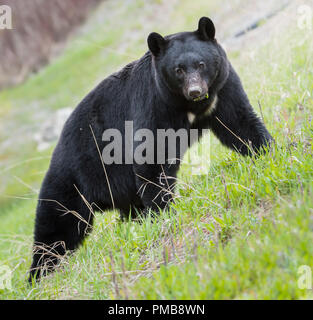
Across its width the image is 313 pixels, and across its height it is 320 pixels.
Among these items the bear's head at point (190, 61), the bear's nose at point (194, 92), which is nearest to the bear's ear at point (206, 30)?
the bear's head at point (190, 61)

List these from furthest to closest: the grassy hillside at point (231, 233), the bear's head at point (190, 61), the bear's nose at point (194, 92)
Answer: the bear's head at point (190, 61) < the bear's nose at point (194, 92) < the grassy hillside at point (231, 233)

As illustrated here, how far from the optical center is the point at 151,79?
4480 mm

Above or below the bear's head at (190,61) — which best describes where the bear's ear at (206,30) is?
above

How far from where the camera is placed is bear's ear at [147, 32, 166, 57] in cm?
423

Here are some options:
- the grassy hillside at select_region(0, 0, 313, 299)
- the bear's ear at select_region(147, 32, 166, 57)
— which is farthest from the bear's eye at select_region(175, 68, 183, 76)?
the grassy hillside at select_region(0, 0, 313, 299)

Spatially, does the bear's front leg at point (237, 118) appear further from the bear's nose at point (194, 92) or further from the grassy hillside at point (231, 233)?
the bear's nose at point (194, 92)

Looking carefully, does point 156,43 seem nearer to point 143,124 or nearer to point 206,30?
point 206,30

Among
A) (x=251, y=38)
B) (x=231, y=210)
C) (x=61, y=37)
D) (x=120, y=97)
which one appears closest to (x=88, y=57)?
(x=61, y=37)

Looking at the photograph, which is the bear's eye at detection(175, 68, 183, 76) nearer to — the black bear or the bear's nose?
the black bear

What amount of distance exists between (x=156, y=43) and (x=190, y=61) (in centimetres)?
41

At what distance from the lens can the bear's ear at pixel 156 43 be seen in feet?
13.9

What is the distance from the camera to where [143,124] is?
4375 mm

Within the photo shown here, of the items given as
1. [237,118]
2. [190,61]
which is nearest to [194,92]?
[190,61]
